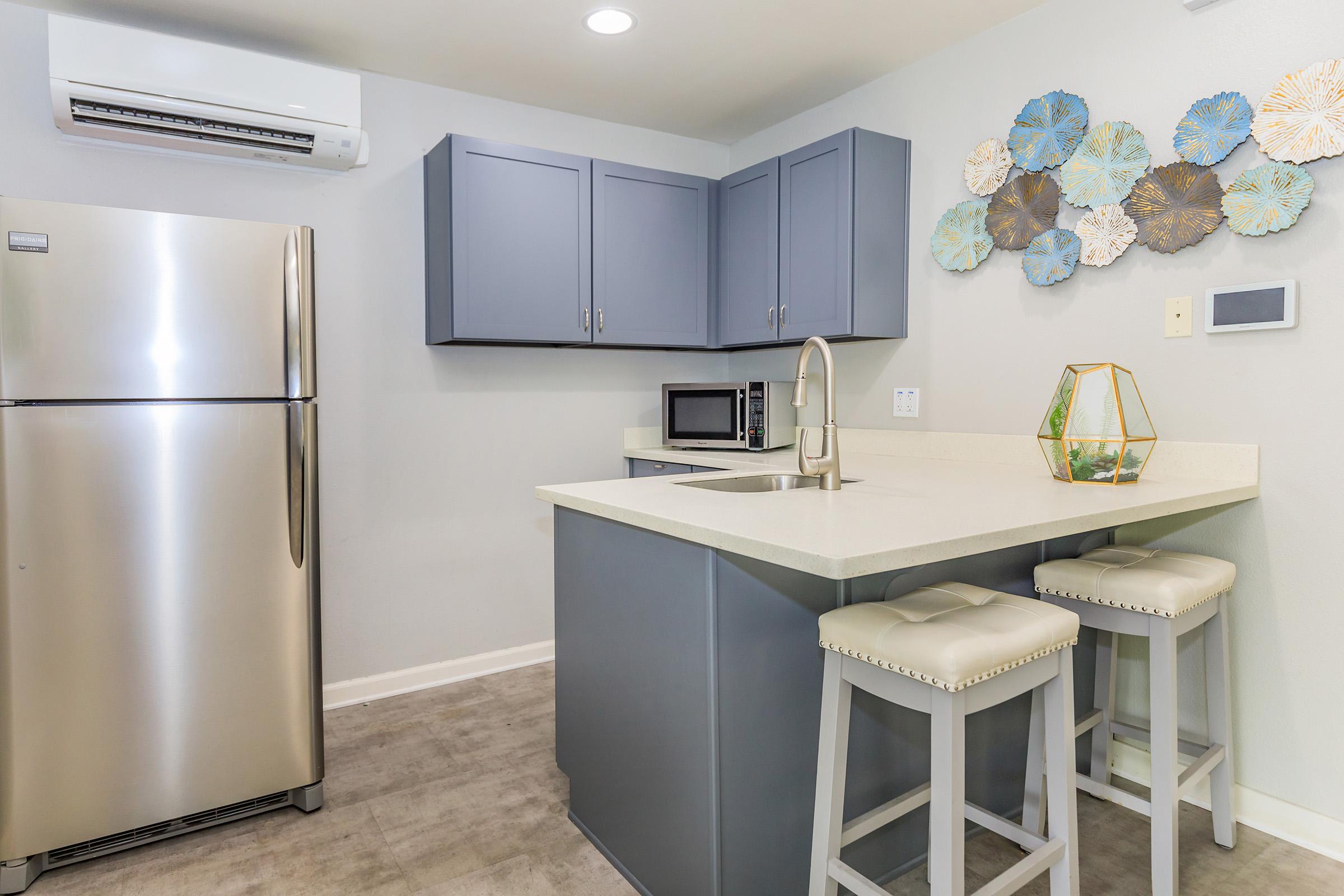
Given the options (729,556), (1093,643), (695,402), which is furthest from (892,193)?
(729,556)

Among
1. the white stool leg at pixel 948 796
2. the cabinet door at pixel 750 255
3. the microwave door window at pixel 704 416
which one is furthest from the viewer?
the microwave door window at pixel 704 416

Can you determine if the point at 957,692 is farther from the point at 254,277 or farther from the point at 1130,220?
the point at 254,277

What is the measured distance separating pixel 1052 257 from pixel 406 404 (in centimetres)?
228

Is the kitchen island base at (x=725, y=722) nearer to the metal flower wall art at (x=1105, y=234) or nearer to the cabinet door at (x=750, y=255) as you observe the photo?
the metal flower wall art at (x=1105, y=234)

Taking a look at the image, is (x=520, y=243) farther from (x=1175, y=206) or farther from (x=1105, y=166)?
(x=1175, y=206)

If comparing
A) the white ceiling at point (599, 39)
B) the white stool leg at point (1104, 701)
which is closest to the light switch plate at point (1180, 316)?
the white stool leg at point (1104, 701)

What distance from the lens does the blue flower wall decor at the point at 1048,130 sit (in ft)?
7.38

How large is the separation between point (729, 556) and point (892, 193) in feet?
6.16

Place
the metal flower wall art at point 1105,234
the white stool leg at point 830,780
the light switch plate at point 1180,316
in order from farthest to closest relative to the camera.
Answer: the metal flower wall art at point 1105,234
the light switch plate at point 1180,316
the white stool leg at point 830,780

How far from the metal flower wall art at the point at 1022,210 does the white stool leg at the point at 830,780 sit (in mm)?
1669

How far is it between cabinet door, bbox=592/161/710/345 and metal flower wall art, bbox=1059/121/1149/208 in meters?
1.43

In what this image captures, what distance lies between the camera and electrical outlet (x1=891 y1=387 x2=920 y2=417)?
2807 mm

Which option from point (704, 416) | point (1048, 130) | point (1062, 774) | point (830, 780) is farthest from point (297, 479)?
point (1048, 130)

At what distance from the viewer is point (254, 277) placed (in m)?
1.87
